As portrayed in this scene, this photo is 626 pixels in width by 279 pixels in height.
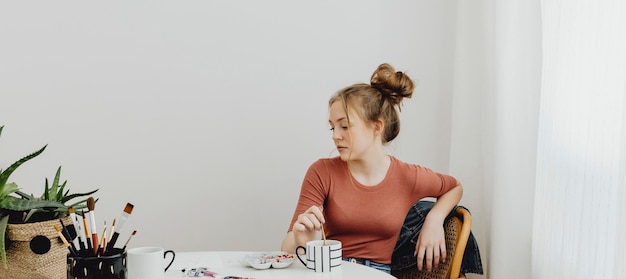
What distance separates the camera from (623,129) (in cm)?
147

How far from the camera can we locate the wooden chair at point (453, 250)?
6.72 feet

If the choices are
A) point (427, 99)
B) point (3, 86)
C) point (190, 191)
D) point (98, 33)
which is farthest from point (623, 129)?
point (3, 86)

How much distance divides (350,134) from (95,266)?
93 centimetres

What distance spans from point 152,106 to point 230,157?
1.09 ft

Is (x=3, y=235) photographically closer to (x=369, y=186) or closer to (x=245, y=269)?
(x=245, y=269)

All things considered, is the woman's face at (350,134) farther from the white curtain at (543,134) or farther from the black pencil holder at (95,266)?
the black pencil holder at (95,266)

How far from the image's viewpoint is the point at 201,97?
8.63ft

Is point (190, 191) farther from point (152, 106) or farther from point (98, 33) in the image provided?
point (98, 33)

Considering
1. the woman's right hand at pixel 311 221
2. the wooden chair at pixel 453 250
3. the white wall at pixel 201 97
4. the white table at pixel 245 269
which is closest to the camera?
the white table at pixel 245 269

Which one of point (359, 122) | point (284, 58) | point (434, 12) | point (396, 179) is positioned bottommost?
point (396, 179)

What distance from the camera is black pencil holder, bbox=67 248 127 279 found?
4.58ft

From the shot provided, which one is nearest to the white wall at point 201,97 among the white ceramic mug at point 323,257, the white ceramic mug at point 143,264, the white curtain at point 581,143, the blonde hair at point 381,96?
the blonde hair at point 381,96

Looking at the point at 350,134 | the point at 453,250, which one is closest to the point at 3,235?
the point at 350,134

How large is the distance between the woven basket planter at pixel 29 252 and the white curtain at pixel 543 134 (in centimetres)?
118
